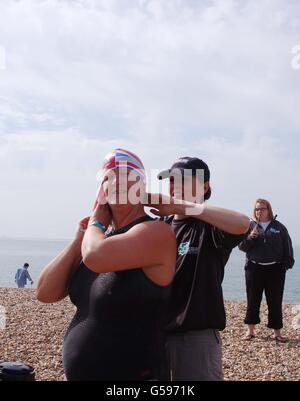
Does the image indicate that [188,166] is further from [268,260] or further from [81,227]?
[268,260]

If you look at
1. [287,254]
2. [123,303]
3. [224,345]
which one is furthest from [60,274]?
[287,254]

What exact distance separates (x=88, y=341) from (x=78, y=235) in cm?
64

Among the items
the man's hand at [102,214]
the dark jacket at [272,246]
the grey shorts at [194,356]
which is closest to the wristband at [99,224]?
the man's hand at [102,214]

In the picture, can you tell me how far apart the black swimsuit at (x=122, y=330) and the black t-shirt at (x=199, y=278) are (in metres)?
0.40

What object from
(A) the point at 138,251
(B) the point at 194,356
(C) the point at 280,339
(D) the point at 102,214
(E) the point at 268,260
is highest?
(E) the point at 268,260

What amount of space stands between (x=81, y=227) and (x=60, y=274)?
0.32 meters

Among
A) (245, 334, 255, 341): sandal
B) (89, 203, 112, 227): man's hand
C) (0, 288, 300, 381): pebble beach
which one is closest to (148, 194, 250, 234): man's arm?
(89, 203, 112, 227): man's hand

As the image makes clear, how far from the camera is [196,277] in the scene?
307 cm

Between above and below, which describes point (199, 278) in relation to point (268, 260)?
below

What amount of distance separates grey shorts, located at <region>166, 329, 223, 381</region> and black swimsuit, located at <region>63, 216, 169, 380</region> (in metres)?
0.43

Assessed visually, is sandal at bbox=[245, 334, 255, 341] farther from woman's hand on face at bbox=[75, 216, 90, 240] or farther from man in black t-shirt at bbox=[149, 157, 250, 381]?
woman's hand on face at bbox=[75, 216, 90, 240]

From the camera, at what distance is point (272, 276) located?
8.45 metres
